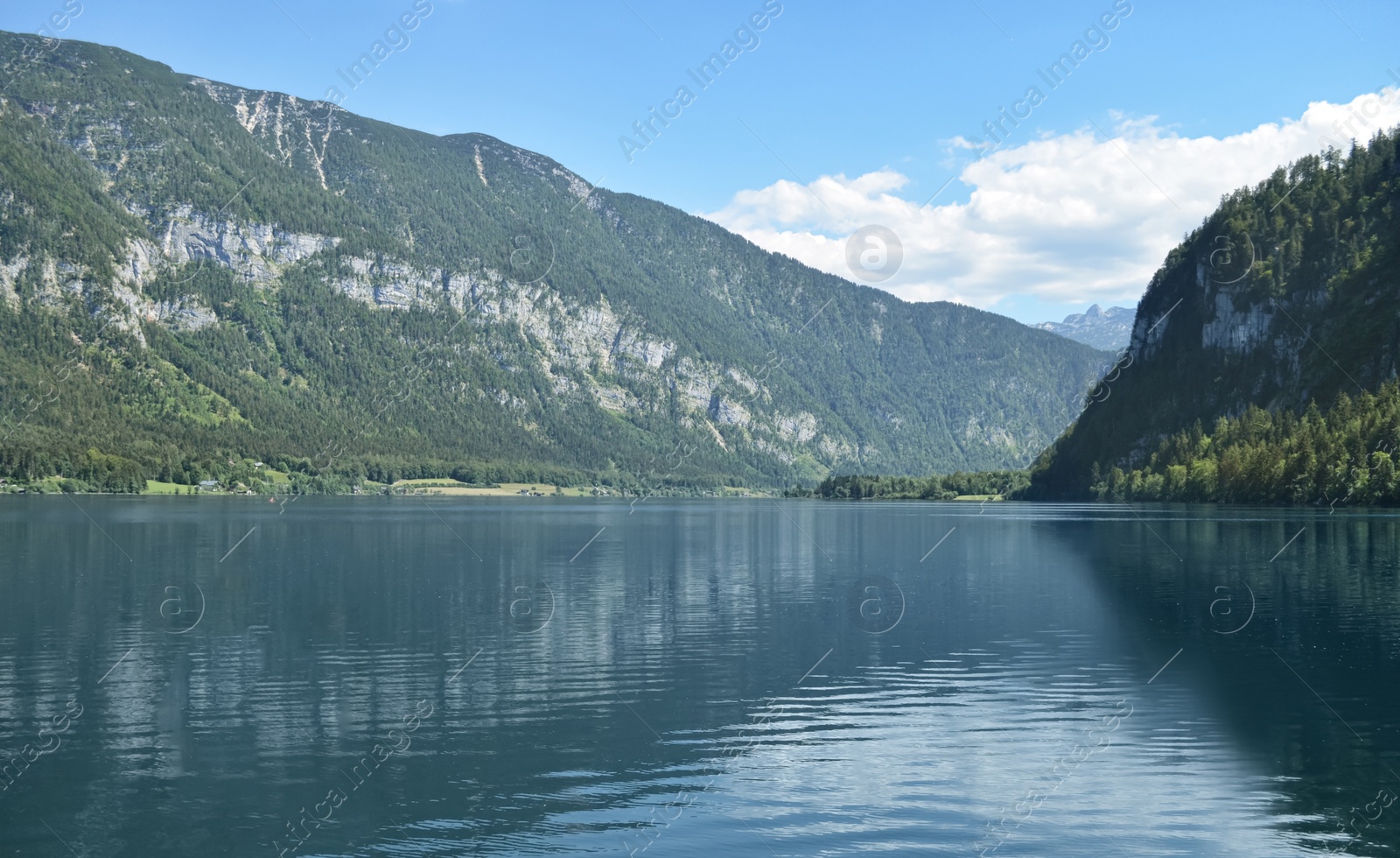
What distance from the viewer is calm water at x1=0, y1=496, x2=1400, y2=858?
24.2m

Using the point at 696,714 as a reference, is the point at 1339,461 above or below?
above

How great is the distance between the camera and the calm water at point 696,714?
24234 millimetres

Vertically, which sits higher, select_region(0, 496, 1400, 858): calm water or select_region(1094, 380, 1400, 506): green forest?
select_region(1094, 380, 1400, 506): green forest

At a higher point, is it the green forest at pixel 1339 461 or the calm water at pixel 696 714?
the green forest at pixel 1339 461

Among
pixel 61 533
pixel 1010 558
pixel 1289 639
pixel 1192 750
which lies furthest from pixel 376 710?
pixel 61 533

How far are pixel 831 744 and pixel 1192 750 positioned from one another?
10271mm

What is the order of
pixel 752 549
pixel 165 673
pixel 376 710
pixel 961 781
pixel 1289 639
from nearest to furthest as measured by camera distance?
1. pixel 961 781
2. pixel 376 710
3. pixel 165 673
4. pixel 1289 639
5. pixel 752 549

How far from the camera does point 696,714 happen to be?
35.1 meters

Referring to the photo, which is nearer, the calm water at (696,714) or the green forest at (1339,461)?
the calm water at (696,714)

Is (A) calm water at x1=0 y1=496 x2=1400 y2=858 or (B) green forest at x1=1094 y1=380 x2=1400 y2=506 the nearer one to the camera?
(A) calm water at x1=0 y1=496 x2=1400 y2=858

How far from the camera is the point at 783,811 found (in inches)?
987

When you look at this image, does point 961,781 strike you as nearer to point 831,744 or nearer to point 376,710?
point 831,744

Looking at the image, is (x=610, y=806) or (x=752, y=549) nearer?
(x=610, y=806)

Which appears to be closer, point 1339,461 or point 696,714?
point 696,714
